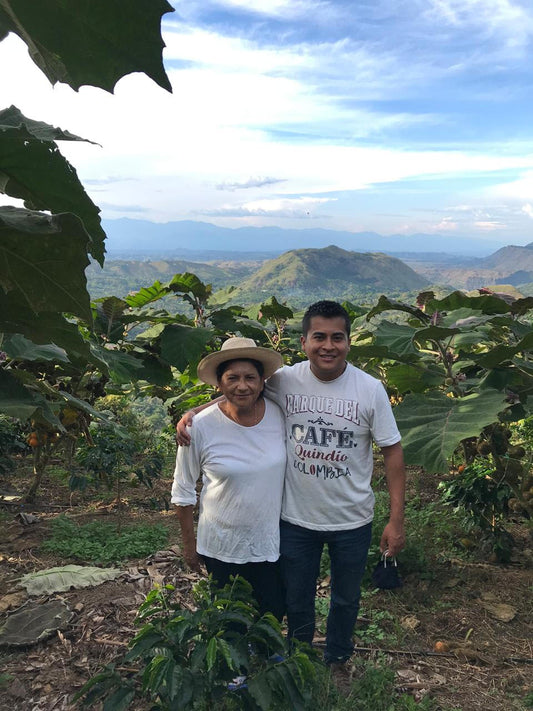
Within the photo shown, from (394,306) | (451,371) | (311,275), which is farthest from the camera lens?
(311,275)

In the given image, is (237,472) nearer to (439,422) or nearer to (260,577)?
(260,577)

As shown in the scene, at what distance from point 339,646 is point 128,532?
2.00 meters

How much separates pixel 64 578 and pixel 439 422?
2347 mm

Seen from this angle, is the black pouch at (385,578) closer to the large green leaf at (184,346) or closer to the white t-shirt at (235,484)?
the white t-shirt at (235,484)

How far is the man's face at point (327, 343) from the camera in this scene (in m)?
2.55

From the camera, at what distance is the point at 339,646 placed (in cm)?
289

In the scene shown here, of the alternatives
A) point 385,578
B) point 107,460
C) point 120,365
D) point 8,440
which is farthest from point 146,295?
point 385,578

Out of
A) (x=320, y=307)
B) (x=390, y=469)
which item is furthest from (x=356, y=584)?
(x=320, y=307)

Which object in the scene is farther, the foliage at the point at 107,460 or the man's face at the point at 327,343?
the foliage at the point at 107,460

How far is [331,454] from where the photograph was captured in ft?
8.43

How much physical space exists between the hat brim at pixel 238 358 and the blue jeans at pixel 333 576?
2.27ft

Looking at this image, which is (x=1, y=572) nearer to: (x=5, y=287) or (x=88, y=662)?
(x=88, y=662)

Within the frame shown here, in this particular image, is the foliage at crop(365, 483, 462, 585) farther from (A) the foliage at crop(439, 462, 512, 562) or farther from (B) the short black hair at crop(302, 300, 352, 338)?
(B) the short black hair at crop(302, 300, 352, 338)

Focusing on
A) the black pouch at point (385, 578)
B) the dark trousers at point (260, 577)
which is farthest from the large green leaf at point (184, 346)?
the black pouch at point (385, 578)
